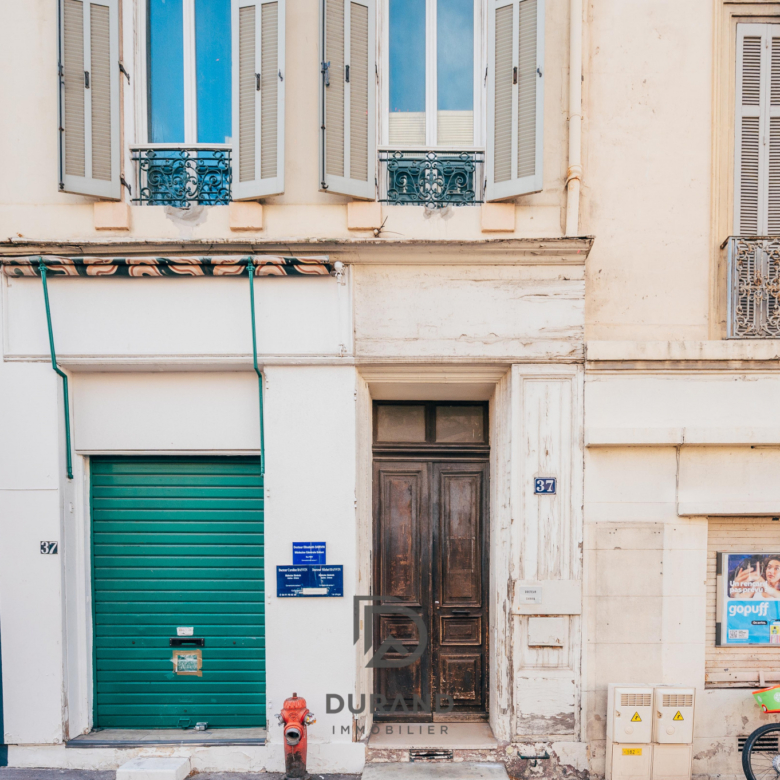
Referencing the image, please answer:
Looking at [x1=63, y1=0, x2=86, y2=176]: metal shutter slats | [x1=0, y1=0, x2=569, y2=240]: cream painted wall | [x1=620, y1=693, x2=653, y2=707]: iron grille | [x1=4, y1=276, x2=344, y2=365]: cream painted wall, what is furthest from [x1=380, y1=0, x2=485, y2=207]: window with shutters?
[x1=620, y1=693, x2=653, y2=707]: iron grille

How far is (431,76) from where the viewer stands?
4820mm

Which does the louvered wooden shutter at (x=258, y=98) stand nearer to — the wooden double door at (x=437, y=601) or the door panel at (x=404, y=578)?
the door panel at (x=404, y=578)

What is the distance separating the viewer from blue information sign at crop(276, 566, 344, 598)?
4.51 metres

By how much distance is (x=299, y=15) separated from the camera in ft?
14.9

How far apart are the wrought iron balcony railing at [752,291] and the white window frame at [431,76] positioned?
263 cm

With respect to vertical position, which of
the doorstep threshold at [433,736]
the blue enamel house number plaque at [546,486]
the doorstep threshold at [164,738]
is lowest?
the doorstep threshold at [433,736]

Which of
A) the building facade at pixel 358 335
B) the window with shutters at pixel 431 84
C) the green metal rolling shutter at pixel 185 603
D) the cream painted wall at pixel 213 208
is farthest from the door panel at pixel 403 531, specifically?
the window with shutters at pixel 431 84

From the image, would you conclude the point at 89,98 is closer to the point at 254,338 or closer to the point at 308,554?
the point at 254,338

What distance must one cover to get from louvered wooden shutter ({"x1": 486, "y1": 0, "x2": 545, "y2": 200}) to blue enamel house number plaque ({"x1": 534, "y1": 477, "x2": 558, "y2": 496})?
2.58 metres

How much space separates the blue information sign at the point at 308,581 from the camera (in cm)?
451

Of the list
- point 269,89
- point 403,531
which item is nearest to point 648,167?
point 269,89

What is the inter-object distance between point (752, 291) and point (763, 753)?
4246 mm

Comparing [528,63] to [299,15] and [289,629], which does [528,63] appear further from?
[289,629]

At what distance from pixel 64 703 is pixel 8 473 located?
216 cm
